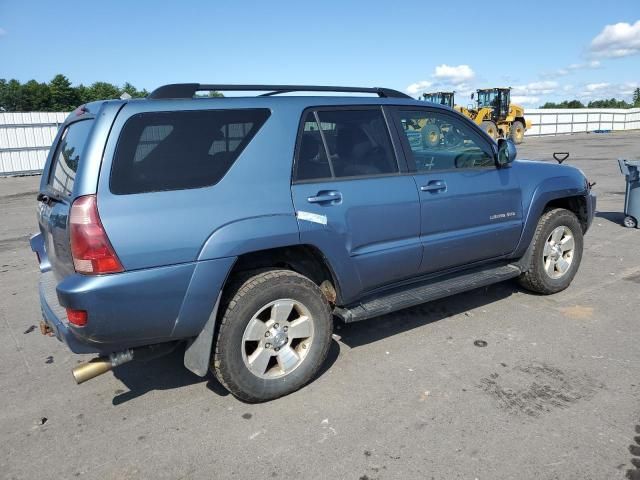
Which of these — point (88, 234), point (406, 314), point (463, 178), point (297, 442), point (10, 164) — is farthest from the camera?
point (10, 164)

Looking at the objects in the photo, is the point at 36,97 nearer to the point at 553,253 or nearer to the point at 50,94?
the point at 50,94

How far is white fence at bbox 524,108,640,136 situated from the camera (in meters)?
39.4

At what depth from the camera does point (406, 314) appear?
4.54 metres

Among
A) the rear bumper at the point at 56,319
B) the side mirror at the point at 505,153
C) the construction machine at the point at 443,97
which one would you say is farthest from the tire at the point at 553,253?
the construction machine at the point at 443,97

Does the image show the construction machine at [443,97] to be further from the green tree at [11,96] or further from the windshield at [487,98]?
the green tree at [11,96]

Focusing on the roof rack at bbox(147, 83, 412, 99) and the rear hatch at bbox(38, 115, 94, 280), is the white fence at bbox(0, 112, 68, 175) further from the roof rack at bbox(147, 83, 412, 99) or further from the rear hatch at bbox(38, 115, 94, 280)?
the roof rack at bbox(147, 83, 412, 99)

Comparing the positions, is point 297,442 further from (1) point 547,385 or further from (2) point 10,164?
(2) point 10,164

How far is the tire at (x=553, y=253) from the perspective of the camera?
4.64 metres

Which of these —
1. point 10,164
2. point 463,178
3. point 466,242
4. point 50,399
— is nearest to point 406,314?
point 466,242

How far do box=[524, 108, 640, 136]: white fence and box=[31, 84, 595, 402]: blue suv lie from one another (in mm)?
37803

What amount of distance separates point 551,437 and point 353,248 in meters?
1.61

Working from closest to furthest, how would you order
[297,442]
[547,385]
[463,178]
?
[297,442], [547,385], [463,178]

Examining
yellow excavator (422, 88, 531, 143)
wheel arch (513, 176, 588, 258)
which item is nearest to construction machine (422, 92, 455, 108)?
yellow excavator (422, 88, 531, 143)

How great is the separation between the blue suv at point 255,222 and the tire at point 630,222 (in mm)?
4601
